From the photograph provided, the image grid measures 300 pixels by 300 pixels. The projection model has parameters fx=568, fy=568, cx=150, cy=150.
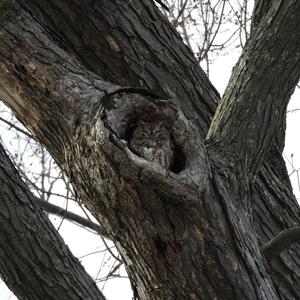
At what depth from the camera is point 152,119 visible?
1522 millimetres

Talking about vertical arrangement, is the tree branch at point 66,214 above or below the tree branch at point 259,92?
above

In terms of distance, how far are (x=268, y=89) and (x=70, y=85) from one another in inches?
27.1

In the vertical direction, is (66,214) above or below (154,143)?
above

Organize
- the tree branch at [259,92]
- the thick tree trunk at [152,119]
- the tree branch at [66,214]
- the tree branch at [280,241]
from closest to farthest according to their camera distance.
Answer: the thick tree trunk at [152,119]
the tree branch at [280,241]
the tree branch at [259,92]
the tree branch at [66,214]

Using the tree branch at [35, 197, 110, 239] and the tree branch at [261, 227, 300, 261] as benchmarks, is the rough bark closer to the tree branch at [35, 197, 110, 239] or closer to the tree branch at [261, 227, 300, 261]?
the tree branch at [261, 227, 300, 261]

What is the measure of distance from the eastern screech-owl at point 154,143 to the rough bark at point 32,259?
0.71 meters

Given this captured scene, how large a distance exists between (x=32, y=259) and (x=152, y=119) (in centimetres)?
75

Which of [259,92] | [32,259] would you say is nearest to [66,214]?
[32,259]

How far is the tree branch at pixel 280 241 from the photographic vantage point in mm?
1660

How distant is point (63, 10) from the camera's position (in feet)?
7.37

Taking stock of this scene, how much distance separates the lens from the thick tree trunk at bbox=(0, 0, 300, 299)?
1387 mm

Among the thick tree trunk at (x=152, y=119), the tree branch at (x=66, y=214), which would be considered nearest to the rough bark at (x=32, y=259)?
the thick tree trunk at (x=152, y=119)

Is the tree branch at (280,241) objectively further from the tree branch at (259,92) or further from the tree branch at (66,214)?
the tree branch at (66,214)

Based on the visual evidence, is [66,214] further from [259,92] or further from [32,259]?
[259,92]
